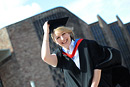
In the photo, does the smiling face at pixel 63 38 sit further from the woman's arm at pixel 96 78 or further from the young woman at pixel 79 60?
the woman's arm at pixel 96 78

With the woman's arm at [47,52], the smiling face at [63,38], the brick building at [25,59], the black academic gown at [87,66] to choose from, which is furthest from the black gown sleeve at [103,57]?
the brick building at [25,59]

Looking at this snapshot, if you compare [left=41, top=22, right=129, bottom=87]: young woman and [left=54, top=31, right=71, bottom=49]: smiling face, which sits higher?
[left=54, top=31, right=71, bottom=49]: smiling face

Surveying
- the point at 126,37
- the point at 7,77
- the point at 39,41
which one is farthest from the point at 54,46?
the point at 126,37

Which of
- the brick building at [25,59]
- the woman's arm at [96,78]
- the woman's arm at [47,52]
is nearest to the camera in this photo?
the woman's arm at [96,78]

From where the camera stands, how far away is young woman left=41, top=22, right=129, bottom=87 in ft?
6.17

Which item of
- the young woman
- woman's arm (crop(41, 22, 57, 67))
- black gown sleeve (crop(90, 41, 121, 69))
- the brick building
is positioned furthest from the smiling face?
the brick building

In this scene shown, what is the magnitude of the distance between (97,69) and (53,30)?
2.12 feet

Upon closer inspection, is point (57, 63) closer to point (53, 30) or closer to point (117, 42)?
point (53, 30)

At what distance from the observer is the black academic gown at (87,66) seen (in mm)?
1884

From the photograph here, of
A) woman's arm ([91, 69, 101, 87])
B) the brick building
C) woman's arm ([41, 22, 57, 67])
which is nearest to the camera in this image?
woman's arm ([91, 69, 101, 87])

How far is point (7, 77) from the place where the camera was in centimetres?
1858

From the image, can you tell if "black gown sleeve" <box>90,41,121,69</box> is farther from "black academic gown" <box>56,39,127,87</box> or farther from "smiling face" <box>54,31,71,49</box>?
"smiling face" <box>54,31,71,49</box>

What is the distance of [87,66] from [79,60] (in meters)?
0.11

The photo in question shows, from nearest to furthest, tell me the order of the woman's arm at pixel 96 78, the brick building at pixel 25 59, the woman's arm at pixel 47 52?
the woman's arm at pixel 96 78 → the woman's arm at pixel 47 52 → the brick building at pixel 25 59
